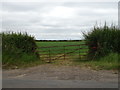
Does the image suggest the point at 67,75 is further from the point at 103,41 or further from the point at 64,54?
the point at 64,54

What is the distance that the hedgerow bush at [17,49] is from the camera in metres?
13.8

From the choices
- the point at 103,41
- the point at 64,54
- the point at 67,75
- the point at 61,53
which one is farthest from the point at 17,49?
the point at 61,53

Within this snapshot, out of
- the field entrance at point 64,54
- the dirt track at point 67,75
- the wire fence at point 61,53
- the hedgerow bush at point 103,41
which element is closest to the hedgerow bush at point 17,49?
the field entrance at point 64,54

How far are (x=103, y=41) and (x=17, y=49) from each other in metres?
6.81

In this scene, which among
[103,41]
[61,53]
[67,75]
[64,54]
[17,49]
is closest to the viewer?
[67,75]

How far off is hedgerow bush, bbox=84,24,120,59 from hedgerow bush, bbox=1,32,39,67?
473 cm

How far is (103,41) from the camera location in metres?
16.0

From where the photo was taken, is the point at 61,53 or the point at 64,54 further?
the point at 61,53

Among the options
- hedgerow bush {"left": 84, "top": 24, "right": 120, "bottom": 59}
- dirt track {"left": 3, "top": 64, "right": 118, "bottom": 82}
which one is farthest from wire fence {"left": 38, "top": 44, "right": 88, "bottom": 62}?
dirt track {"left": 3, "top": 64, "right": 118, "bottom": 82}

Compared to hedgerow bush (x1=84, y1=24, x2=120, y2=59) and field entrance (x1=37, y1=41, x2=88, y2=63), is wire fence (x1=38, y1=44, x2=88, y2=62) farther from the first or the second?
hedgerow bush (x1=84, y1=24, x2=120, y2=59)

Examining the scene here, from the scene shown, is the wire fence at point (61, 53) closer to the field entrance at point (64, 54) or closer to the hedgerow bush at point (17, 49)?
the field entrance at point (64, 54)

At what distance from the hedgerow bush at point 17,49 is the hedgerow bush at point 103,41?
4729 millimetres

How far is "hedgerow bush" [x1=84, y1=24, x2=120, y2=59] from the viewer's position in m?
15.8

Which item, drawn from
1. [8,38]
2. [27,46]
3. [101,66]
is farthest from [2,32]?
[101,66]
